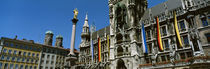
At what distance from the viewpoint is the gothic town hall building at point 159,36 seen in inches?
1051

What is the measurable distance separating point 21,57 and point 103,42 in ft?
110

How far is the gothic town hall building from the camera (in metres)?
26.7

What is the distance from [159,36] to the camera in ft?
103

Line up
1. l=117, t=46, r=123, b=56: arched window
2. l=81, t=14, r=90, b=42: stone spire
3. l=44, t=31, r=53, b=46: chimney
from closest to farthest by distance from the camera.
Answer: l=117, t=46, r=123, b=56: arched window < l=81, t=14, r=90, b=42: stone spire < l=44, t=31, r=53, b=46: chimney

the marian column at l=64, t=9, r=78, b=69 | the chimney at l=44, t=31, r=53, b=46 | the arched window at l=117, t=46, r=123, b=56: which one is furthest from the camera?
the chimney at l=44, t=31, r=53, b=46

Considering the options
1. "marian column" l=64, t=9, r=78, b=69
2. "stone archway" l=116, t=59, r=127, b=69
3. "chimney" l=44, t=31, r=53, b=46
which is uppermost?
"chimney" l=44, t=31, r=53, b=46

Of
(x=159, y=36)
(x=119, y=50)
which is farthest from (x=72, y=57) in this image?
(x=159, y=36)

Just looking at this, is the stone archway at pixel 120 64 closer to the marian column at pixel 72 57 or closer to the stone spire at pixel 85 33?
the marian column at pixel 72 57

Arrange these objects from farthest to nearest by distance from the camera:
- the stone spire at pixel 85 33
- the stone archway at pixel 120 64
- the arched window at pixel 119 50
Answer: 1. the stone spire at pixel 85 33
2. the arched window at pixel 119 50
3. the stone archway at pixel 120 64

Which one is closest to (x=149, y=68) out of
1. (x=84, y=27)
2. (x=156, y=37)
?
(x=156, y=37)

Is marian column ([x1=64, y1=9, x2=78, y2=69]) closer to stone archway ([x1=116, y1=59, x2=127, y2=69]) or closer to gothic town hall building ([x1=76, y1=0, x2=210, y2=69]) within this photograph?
gothic town hall building ([x1=76, y1=0, x2=210, y2=69])

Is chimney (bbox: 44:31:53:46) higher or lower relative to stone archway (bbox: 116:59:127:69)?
higher

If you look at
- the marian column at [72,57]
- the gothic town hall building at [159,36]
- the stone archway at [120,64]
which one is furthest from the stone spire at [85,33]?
the stone archway at [120,64]

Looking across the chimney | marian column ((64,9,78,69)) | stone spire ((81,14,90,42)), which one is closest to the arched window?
marian column ((64,9,78,69))
